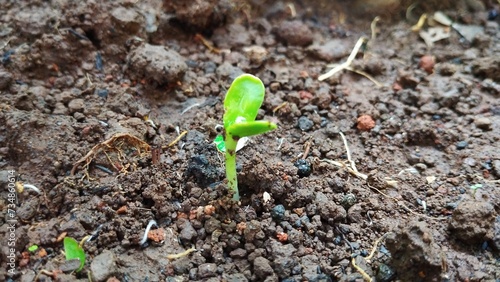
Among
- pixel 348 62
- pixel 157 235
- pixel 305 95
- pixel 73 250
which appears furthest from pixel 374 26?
pixel 73 250

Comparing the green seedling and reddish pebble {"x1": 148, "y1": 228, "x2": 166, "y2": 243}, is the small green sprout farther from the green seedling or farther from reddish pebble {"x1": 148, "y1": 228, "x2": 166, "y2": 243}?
reddish pebble {"x1": 148, "y1": 228, "x2": 166, "y2": 243}

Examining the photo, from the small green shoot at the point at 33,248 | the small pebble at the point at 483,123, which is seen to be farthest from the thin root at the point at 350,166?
the small green shoot at the point at 33,248

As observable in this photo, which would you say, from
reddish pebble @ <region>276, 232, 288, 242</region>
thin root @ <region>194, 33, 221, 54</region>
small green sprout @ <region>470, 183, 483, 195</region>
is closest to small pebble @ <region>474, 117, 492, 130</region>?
small green sprout @ <region>470, 183, 483, 195</region>

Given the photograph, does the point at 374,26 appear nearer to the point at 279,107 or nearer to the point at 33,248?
the point at 279,107

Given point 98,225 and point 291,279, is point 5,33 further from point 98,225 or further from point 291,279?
point 291,279

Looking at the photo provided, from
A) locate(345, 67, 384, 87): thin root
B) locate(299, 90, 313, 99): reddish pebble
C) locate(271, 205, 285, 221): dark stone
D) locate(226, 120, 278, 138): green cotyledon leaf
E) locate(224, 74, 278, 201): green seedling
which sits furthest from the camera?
locate(345, 67, 384, 87): thin root

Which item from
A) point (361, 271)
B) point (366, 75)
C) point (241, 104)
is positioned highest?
point (241, 104)
